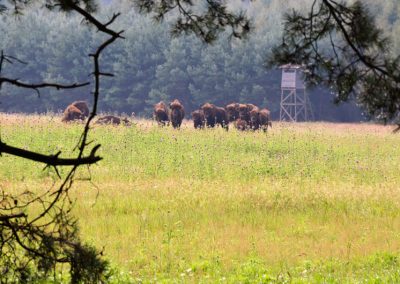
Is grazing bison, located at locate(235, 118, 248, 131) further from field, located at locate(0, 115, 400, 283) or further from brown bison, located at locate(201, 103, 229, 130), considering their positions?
field, located at locate(0, 115, 400, 283)

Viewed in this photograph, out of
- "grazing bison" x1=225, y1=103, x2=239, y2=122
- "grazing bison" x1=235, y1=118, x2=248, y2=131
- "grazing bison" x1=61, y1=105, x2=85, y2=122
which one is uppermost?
"grazing bison" x1=225, y1=103, x2=239, y2=122

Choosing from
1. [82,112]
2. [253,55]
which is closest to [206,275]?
[82,112]

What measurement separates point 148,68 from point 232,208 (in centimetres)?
5297

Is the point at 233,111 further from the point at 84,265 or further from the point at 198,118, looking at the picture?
the point at 84,265

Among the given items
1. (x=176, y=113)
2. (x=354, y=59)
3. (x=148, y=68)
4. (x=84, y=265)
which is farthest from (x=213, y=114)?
(x=84, y=265)

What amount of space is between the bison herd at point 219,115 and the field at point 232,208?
1041cm

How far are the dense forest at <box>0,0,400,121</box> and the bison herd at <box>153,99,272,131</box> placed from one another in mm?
23421

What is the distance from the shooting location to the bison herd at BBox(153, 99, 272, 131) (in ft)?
117

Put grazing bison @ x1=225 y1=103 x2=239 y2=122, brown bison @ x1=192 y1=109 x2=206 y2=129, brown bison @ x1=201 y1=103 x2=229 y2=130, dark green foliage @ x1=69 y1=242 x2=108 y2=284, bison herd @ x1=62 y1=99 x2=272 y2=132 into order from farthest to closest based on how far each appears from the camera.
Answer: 1. grazing bison @ x1=225 y1=103 x2=239 y2=122
2. brown bison @ x1=201 y1=103 x2=229 y2=130
3. brown bison @ x1=192 y1=109 x2=206 y2=129
4. bison herd @ x1=62 y1=99 x2=272 y2=132
5. dark green foliage @ x1=69 y1=242 x2=108 y2=284

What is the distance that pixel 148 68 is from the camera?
217ft

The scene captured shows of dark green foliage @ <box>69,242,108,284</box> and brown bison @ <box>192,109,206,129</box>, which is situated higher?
brown bison @ <box>192,109,206,129</box>

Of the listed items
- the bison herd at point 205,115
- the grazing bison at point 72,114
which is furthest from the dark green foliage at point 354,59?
the grazing bison at point 72,114

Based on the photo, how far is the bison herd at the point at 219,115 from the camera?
1410 inches

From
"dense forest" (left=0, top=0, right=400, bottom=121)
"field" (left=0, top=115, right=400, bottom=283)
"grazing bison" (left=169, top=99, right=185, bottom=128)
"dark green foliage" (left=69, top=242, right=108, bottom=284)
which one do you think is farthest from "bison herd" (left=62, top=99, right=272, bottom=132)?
"dark green foliage" (left=69, top=242, right=108, bottom=284)
